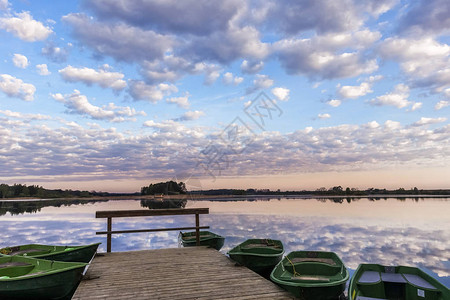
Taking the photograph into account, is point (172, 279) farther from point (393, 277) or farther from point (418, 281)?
point (418, 281)

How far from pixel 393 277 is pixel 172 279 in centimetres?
630

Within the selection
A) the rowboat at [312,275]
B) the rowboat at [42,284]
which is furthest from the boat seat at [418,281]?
the rowboat at [42,284]

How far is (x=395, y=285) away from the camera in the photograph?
7.96m

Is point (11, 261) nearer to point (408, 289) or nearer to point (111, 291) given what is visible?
point (111, 291)

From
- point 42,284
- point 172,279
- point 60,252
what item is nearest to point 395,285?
point 172,279

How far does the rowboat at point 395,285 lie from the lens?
7002 millimetres

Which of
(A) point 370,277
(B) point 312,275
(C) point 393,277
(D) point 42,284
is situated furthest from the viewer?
(B) point 312,275

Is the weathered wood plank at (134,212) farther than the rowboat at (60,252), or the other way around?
the weathered wood plank at (134,212)

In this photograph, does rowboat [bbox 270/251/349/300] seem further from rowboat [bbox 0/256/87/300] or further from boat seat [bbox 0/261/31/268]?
boat seat [bbox 0/261/31/268]

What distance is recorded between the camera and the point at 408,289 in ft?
25.0

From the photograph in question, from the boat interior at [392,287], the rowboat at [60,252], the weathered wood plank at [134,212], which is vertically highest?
the weathered wood plank at [134,212]

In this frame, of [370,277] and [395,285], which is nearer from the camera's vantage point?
[395,285]

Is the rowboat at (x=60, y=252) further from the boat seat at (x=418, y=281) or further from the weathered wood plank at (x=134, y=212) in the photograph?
the boat seat at (x=418, y=281)

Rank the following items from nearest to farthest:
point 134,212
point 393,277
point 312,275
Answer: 1. point 393,277
2. point 312,275
3. point 134,212
